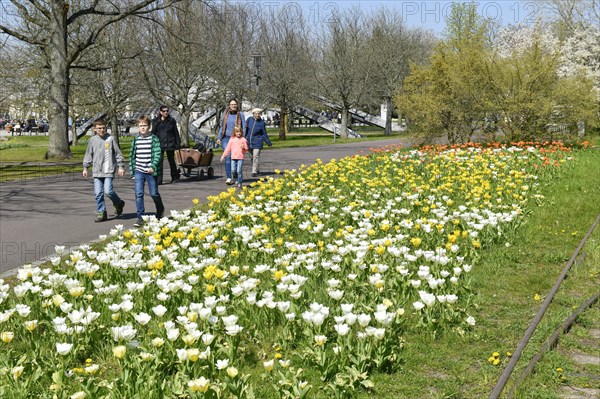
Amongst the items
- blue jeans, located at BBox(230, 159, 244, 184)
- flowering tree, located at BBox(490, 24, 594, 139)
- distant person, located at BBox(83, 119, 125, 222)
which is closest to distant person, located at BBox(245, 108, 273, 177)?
blue jeans, located at BBox(230, 159, 244, 184)

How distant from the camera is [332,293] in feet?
16.8

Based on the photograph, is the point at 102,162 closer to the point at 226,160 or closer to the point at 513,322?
the point at 226,160

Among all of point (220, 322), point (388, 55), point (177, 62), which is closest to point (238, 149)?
point (220, 322)

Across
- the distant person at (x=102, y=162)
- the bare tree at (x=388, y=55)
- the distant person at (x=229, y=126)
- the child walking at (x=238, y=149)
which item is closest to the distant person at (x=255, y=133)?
the distant person at (x=229, y=126)

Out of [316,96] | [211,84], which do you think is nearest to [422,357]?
[211,84]

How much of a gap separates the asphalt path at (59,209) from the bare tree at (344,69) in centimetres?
3078

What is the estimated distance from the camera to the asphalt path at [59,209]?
905 cm

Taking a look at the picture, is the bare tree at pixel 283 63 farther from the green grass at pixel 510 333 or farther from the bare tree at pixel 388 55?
the green grass at pixel 510 333

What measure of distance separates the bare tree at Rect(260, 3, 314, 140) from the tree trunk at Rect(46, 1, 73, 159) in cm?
2291

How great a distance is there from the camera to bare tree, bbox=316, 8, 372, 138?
49.3 meters

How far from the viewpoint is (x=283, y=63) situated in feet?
152

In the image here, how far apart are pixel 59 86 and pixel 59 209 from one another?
41.6ft

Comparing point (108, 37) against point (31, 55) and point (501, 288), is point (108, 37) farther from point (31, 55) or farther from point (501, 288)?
point (501, 288)

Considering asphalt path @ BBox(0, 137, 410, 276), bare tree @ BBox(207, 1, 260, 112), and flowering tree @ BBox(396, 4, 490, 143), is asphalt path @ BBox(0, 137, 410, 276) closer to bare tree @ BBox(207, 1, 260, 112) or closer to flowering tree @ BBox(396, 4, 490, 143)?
flowering tree @ BBox(396, 4, 490, 143)
